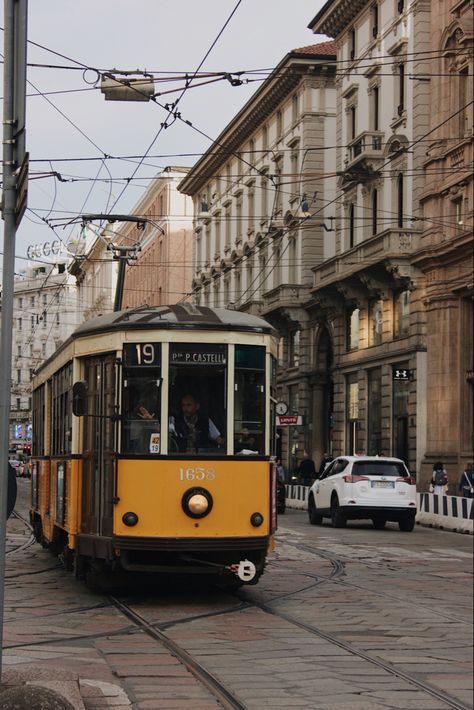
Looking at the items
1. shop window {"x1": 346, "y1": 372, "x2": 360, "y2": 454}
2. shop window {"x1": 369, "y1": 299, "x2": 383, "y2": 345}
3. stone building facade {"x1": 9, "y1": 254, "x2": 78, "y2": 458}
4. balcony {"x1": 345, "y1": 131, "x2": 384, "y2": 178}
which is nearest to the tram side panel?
shop window {"x1": 369, "y1": 299, "x2": 383, "y2": 345}

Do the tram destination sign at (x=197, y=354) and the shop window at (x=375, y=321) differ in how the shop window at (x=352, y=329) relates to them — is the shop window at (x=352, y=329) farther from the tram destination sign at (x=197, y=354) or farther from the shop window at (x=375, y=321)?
the tram destination sign at (x=197, y=354)

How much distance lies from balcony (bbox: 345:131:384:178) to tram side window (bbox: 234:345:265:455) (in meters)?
28.6

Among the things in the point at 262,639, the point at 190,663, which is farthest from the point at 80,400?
the point at 190,663

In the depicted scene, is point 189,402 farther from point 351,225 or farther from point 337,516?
point 351,225

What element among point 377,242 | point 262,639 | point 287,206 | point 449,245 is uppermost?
point 287,206

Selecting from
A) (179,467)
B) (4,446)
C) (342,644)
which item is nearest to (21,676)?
(4,446)

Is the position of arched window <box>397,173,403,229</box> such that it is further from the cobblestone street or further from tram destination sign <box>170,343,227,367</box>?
tram destination sign <box>170,343,227,367</box>

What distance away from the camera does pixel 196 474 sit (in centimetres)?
1115

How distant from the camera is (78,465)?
40.5ft

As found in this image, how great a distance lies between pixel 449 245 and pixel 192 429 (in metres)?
23.9

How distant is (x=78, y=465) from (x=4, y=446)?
6470 millimetres

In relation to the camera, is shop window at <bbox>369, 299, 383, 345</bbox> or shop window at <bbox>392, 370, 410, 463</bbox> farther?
shop window at <bbox>369, 299, 383, 345</bbox>

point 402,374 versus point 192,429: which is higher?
point 402,374

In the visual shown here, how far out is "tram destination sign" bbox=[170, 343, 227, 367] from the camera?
11.3 metres
